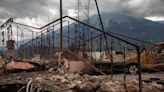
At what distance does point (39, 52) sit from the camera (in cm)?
1321

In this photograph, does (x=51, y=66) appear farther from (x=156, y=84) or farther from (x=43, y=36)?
(x=156, y=84)

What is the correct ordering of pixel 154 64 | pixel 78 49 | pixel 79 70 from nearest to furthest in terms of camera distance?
1. pixel 79 70
2. pixel 78 49
3. pixel 154 64

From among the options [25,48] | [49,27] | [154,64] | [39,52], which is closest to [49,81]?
[49,27]

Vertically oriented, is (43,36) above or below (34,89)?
above

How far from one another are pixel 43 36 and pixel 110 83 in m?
4.78

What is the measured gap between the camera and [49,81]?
8.50 metres

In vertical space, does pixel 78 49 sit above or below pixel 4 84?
above

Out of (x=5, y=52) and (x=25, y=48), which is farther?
(x=25, y=48)

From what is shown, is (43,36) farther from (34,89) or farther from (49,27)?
(34,89)

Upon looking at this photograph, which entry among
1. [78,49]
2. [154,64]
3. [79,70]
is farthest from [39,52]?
[154,64]

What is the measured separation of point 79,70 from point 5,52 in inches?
168

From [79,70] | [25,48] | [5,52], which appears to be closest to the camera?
[79,70]

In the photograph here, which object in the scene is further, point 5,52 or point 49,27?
point 5,52

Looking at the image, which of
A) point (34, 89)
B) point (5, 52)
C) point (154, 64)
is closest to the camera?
point (34, 89)
